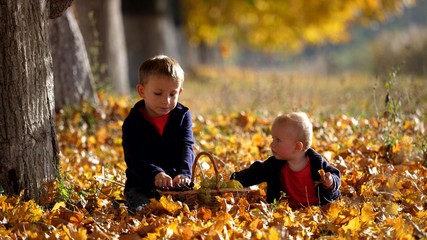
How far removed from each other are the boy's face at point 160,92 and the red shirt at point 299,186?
89cm

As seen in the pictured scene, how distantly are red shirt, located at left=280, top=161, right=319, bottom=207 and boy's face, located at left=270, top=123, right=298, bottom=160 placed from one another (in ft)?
0.51

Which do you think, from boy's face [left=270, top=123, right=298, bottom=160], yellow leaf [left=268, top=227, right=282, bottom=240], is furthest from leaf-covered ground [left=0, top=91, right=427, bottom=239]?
boy's face [left=270, top=123, right=298, bottom=160]

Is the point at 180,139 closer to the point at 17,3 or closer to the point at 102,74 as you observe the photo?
the point at 17,3

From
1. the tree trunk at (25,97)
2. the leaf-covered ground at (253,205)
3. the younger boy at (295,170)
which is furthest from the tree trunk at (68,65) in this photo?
the younger boy at (295,170)

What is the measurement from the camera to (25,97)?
15.8ft

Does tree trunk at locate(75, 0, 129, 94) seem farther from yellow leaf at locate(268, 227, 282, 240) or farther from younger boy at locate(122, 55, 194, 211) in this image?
yellow leaf at locate(268, 227, 282, 240)

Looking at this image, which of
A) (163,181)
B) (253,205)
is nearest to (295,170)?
(253,205)

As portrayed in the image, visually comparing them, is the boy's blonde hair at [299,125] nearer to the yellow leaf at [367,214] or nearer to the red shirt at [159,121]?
the yellow leaf at [367,214]

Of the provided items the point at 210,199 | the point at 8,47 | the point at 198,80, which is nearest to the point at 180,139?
the point at 210,199

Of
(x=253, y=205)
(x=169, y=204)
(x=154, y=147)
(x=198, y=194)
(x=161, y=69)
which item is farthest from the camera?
(x=154, y=147)

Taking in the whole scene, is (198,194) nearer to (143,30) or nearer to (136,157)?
(136,157)

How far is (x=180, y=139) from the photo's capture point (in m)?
5.00

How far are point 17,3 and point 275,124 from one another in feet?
6.13

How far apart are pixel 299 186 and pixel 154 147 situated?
1015mm
